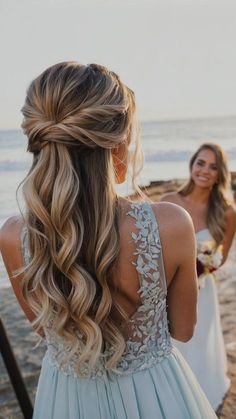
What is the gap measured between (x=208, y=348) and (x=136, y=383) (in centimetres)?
244

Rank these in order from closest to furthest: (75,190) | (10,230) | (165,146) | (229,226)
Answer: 1. (75,190)
2. (10,230)
3. (229,226)
4. (165,146)

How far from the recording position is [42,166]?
4.56 feet

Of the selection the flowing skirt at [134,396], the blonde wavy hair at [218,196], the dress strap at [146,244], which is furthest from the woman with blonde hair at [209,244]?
the dress strap at [146,244]

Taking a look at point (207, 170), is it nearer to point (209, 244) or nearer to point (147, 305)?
point (209, 244)

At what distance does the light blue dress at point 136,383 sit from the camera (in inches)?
63.2

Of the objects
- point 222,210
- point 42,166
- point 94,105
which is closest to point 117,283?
point 42,166

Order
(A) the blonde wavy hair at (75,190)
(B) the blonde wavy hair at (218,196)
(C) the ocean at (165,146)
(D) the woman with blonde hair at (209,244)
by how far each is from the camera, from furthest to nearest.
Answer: (C) the ocean at (165,146) < (B) the blonde wavy hair at (218,196) < (D) the woman with blonde hair at (209,244) < (A) the blonde wavy hair at (75,190)

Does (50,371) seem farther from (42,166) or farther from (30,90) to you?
(30,90)

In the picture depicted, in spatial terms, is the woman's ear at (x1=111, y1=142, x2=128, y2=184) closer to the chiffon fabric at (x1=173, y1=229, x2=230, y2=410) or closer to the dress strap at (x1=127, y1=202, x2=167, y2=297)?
the dress strap at (x1=127, y1=202, x2=167, y2=297)

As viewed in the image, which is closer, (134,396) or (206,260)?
(134,396)

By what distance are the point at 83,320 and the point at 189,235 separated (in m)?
0.37

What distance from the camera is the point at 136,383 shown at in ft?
5.43

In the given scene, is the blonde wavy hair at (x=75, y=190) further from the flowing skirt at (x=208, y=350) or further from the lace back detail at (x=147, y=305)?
the flowing skirt at (x=208, y=350)

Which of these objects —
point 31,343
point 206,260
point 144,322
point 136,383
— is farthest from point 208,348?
point 144,322
